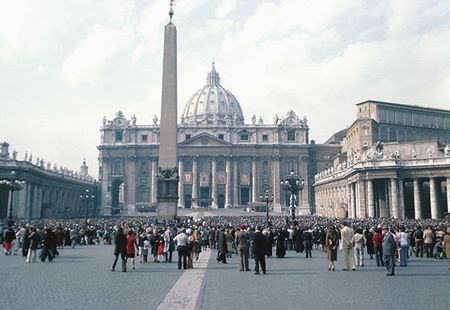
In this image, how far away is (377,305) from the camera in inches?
354

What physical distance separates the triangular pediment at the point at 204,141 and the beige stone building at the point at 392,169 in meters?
21.6

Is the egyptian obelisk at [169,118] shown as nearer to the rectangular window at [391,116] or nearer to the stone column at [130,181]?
the rectangular window at [391,116]

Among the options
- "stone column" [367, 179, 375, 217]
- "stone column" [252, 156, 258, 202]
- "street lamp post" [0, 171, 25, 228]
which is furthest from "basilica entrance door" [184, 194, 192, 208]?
"stone column" [367, 179, 375, 217]

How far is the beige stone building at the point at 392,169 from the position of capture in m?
53.2

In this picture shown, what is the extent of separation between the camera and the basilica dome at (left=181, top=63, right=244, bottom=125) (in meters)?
129

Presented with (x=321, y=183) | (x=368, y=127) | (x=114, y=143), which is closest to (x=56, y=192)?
(x=114, y=143)

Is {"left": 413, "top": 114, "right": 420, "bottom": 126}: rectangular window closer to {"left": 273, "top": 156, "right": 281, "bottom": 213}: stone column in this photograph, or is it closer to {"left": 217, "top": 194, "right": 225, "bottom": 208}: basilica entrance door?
{"left": 273, "top": 156, "right": 281, "bottom": 213}: stone column

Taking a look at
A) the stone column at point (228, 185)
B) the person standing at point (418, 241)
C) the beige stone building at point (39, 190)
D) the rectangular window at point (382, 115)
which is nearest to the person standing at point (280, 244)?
the person standing at point (418, 241)

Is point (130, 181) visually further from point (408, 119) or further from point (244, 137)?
point (408, 119)

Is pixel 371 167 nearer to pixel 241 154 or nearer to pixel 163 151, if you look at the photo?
pixel 163 151

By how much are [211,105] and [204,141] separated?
34430 millimetres

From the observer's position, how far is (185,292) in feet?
35.1

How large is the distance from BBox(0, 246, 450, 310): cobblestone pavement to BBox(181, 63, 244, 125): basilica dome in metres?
110

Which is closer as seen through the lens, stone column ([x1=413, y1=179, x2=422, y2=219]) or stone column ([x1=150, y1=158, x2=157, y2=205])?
stone column ([x1=413, y1=179, x2=422, y2=219])
